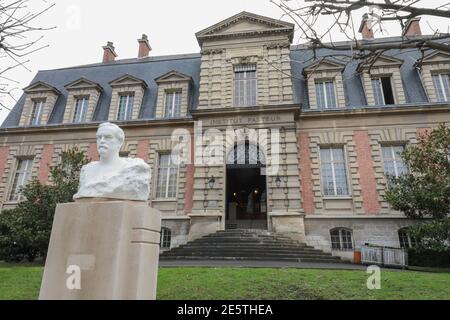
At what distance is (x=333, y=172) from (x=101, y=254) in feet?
47.9

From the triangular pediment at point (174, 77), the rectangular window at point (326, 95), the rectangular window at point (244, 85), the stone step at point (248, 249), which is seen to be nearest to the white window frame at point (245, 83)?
the rectangular window at point (244, 85)

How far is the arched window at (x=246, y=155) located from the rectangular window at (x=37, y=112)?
1365 cm

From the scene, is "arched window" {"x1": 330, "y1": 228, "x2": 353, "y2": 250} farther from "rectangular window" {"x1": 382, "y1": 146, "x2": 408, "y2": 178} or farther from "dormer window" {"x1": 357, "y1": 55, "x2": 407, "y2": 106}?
"dormer window" {"x1": 357, "y1": 55, "x2": 407, "y2": 106}

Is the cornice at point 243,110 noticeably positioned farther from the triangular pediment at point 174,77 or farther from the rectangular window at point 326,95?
the triangular pediment at point 174,77

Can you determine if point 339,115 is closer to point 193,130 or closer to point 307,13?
point 193,130

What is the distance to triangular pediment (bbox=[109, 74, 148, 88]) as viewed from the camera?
20.1 metres

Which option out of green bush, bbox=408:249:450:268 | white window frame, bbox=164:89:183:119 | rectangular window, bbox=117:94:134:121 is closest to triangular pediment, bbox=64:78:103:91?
rectangular window, bbox=117:94:134:121

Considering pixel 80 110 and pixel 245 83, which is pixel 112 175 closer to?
pixel 245 83

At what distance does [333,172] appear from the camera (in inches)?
650

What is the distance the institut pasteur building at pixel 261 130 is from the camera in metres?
15.4

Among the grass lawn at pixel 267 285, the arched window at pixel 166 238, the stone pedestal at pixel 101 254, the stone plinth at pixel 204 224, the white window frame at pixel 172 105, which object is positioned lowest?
the grass lawn at pixel 267 285
